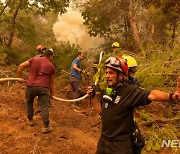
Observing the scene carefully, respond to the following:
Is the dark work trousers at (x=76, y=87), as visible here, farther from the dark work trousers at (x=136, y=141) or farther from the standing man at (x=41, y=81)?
the dark work trousers at (x=136, y=141)

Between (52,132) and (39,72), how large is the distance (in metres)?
1.35

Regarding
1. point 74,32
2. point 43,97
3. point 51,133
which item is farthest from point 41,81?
point 74,32

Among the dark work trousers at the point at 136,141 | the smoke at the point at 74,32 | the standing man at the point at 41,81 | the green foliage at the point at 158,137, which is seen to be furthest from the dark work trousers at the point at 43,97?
the smoke at the point at 74,32

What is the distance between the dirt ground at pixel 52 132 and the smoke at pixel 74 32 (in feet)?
27.6

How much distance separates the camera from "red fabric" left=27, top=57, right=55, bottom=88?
559 cm

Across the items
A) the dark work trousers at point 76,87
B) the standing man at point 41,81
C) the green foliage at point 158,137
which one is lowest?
the green foliage at point 158,137

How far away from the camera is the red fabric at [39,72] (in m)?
5.59

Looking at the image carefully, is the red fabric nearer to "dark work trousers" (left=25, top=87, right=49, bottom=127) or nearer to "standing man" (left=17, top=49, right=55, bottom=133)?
"standing man" (left=17, top=49, right=55, bottom=133)

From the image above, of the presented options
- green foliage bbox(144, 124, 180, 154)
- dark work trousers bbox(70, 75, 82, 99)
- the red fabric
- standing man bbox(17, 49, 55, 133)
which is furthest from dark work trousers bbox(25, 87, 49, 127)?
dark work trousers bbox(70, 75, 82, 99)

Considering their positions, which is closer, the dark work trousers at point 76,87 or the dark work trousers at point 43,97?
the dark work trousers at point 43,97

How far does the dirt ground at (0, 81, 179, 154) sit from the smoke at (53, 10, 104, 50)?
8411 mm

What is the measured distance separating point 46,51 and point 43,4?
8359mm

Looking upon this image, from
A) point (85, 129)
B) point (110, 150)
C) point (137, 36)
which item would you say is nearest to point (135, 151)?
point (110, 150)

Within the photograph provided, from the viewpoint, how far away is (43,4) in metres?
13.5
